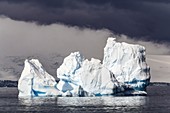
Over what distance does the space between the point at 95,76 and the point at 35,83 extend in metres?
12.5

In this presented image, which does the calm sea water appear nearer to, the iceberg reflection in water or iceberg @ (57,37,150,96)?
the iceberg reflection in water

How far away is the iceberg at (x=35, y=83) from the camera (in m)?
114

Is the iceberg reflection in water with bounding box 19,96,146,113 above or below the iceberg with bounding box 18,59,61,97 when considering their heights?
below

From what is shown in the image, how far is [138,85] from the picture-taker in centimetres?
12162

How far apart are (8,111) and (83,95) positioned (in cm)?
3844

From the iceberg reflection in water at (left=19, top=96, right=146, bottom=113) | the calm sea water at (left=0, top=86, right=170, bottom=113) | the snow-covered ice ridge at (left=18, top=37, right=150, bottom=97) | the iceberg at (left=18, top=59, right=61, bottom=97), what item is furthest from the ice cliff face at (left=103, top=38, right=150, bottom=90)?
the iceberg at (left=18, top=59, right=61, bottom=97)

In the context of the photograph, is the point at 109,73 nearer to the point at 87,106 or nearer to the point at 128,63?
the point at 128,63

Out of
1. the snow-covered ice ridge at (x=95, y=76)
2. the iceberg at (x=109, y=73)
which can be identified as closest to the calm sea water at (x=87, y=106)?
the snow-covered ice ridge at (x=95, y=76)

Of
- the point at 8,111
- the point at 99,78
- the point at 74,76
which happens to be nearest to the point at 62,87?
the point at 74,76

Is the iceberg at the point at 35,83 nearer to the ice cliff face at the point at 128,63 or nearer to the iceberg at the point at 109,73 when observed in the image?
the iceberg at the point at 109,73

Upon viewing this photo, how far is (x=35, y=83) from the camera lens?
373 feet

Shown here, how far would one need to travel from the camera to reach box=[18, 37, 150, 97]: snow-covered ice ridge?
113 metres

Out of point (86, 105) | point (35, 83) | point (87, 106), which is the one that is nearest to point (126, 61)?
point (35, 83)

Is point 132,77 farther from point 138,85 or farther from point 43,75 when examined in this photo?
point 43,75
